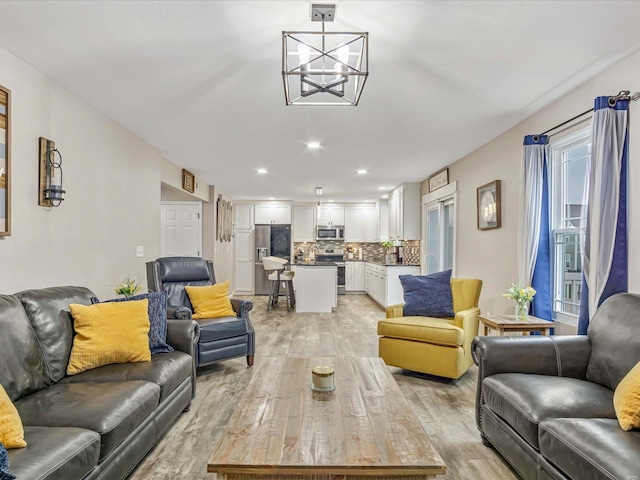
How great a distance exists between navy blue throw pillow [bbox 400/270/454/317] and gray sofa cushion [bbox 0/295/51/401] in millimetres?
2967

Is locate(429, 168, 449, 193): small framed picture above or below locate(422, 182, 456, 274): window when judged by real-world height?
above

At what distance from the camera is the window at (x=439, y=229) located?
5805mm

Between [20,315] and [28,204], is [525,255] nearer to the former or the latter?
[20,315]

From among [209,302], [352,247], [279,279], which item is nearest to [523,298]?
[209,302]

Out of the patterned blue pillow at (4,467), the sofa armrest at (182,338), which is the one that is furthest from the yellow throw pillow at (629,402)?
Answer: the sofa armrest at (182,338)

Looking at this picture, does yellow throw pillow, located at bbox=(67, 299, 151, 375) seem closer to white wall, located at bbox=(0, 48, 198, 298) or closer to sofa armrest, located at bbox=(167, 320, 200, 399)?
sofa armrest, located at bbox=(167, 320, 200, 399)

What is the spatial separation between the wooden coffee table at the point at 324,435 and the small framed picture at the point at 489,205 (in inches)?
104

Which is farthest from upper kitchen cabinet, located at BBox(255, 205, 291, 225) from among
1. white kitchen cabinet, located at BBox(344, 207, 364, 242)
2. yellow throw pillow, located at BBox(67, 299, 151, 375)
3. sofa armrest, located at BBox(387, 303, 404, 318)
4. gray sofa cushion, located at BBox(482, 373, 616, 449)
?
gray sofa cushion, located at BBox(482, 373, 616, 449)

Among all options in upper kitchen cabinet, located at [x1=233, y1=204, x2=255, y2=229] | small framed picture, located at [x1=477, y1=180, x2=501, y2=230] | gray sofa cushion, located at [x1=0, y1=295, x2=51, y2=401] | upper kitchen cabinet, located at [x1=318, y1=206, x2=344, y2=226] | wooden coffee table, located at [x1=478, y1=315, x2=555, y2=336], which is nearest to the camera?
gray sofa cushion, located at [x1=0, y1=295, x2=51, y2=401]

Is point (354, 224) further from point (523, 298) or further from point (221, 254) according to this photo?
point (523, 298)

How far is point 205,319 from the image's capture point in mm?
3727

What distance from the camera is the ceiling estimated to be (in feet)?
6.43

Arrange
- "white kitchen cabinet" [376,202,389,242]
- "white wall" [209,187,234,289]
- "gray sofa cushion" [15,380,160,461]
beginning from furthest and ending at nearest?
"white kitchen cabinet" [376,202,389,242] < "white wall" [209,187,234,289] < "gray sofa cushion" [15,380,160,461]

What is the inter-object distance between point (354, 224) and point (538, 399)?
8049 mm
